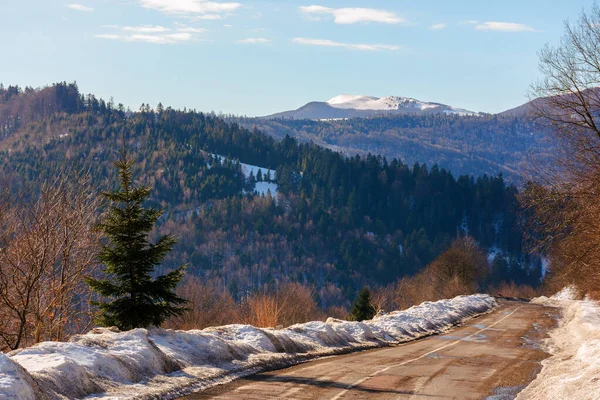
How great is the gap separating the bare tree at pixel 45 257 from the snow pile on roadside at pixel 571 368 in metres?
12.4

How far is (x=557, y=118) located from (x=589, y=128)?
125 centimetres

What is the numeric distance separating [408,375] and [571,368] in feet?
14.1

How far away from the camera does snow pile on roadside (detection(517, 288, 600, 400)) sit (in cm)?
1297

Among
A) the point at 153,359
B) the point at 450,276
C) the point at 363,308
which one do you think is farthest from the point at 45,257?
the point at 450,276

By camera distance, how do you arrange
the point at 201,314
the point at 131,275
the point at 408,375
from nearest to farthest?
the point at 408,375 < the point at 131,275 < the point at 201,314

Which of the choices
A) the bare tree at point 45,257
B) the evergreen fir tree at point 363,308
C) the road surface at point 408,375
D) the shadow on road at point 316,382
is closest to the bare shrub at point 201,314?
the evergreen fir tree at point 363,308

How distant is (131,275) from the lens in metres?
20.9

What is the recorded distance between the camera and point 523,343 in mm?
28359

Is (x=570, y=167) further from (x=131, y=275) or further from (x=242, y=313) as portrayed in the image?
(x=242, y=313)

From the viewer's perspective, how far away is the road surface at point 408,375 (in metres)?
13.9

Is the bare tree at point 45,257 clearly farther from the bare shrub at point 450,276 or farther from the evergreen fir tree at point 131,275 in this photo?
the bare shrub at point 450,276

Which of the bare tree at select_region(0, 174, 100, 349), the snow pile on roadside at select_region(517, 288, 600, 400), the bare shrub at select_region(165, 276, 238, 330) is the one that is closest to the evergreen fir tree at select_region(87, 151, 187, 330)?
the bare tree at select_region(0, 174, 100, 349)

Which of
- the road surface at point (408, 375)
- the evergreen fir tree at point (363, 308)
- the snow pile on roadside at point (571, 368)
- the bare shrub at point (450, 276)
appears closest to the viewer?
the snow pile on roadside at point (571, 368)

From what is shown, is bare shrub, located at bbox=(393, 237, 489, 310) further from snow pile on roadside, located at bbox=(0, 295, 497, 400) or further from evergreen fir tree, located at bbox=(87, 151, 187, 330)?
evergreen fir tree, located at bbox=(87, 151, 187, 330)
